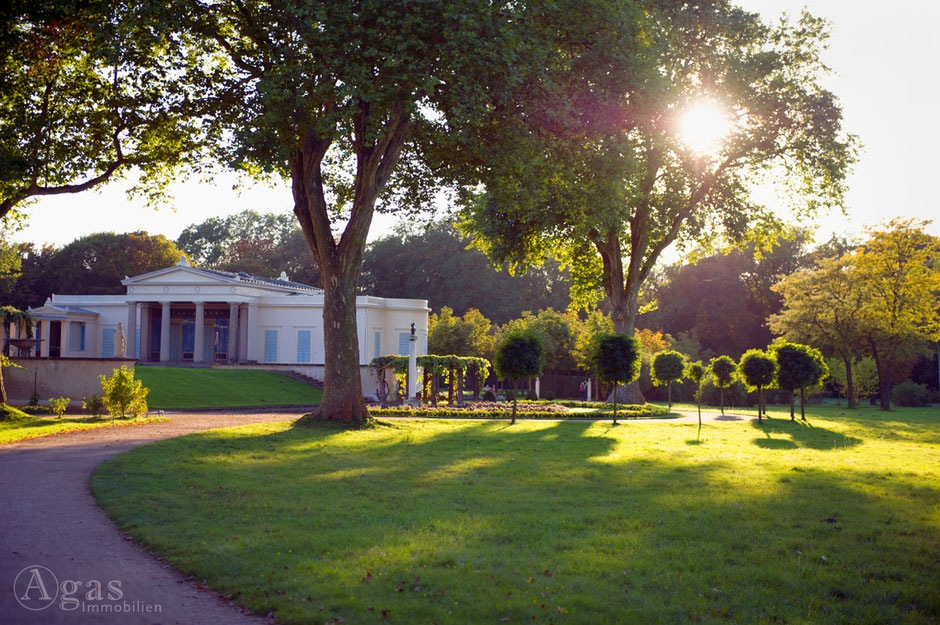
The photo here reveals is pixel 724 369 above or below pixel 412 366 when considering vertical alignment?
above

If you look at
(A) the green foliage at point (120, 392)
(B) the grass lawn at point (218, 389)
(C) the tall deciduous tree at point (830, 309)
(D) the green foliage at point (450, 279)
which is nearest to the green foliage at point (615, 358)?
(A) the green foliage at point (120, 392)

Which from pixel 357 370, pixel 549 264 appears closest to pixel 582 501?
pixel 357 370

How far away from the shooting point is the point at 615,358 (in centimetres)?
2194

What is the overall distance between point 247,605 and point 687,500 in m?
5.46

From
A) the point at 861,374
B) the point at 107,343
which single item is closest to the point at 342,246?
the point at 107,343

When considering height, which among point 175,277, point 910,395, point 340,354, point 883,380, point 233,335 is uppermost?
point 175,277

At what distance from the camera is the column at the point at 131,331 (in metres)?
41.8

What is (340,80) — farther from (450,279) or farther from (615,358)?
(450,279)

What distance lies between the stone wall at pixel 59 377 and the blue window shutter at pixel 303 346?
17305 mm

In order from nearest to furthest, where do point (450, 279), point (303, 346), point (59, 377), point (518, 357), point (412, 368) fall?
point (518, 357)
point (59, 377)
point (412, 368)
point (303, 346)
point (450, 279)

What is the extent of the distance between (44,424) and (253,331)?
2471 cm

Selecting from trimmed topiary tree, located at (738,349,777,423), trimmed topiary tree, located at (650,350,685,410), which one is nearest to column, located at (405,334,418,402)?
trimmed topiary tree, located at (650,350,685,410)

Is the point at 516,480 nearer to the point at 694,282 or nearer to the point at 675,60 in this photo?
the point at 675,60

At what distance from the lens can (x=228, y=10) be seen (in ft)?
54.7
